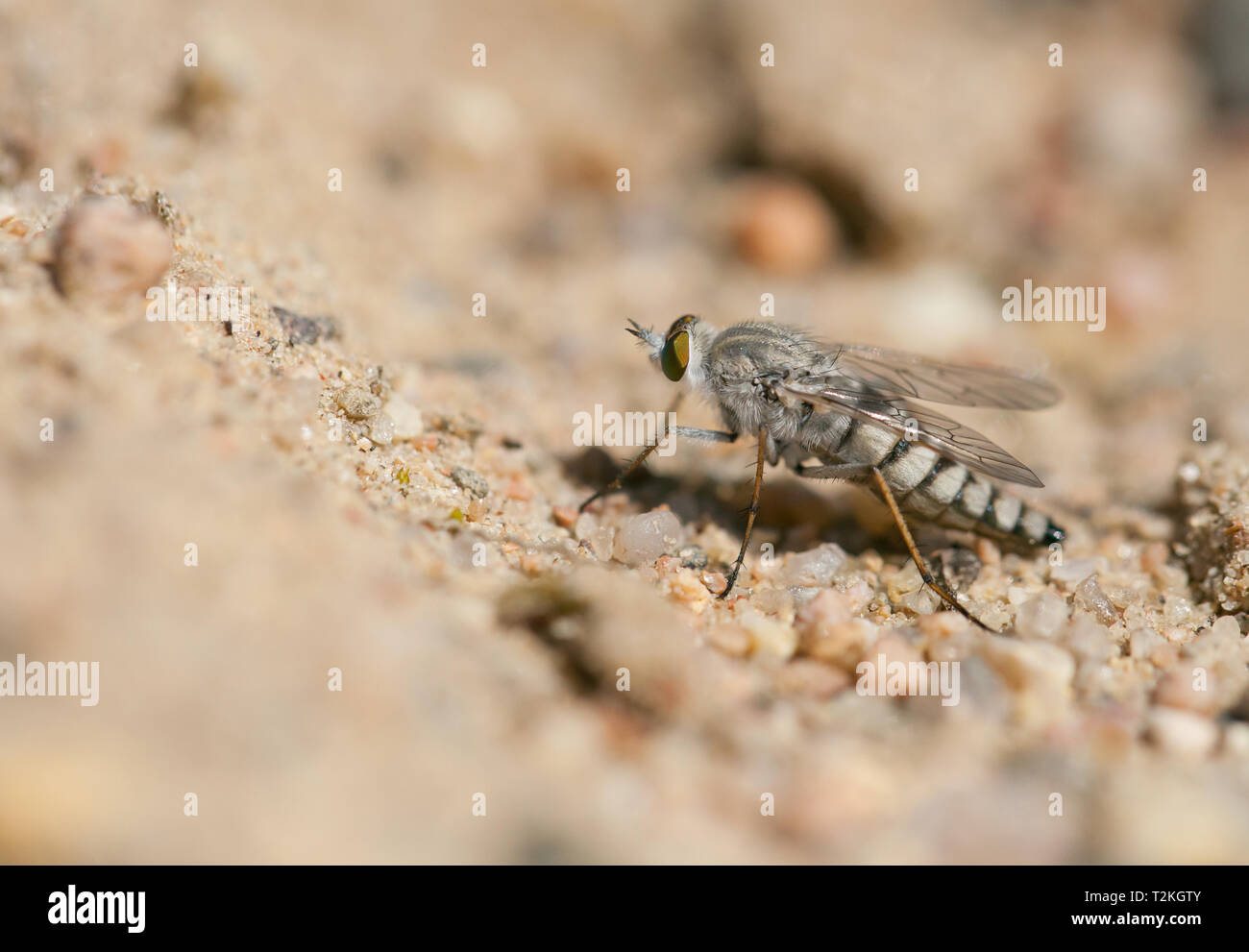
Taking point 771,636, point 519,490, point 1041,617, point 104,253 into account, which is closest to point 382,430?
point 519,490

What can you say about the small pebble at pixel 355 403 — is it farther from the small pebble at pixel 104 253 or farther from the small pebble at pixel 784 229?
the small pebble at pixel 784 229

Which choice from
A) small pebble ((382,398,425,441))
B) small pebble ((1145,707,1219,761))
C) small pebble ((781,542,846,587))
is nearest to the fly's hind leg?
small pebble ((781,542,846,587))
